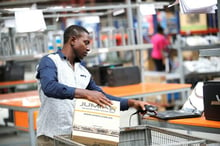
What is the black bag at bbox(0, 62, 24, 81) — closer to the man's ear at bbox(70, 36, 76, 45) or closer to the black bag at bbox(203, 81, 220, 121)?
the man's ear at bbox(70, 36, 76, 45)

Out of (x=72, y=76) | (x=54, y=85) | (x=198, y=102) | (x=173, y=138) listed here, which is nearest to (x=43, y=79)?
(x=54, y=85)

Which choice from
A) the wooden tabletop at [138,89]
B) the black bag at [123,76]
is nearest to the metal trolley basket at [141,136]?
the wooden tabletop at [138,89]

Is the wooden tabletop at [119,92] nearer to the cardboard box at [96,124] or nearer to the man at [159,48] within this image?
the cardboard box at [96,124]

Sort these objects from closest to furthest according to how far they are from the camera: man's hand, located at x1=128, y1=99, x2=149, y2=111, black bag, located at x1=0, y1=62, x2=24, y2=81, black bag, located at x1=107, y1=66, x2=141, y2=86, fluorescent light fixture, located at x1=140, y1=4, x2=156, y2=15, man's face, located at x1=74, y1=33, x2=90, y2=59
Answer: man's hand, located at x1=128, y1=99, x2=149, y2=111
man's face, located at x1=74, y1=33, x2=90, y2=59
fluorescent light fixture, located at x1=140, y1=4, x2=156, y2=15
black bag, located at x1=107, y1=66, x2=141, y2=86
black bag, located at x1=0, y1=62, x2=24, y2=81

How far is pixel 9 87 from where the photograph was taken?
351 inches

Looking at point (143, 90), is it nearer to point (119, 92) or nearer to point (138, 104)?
point (119, 92)

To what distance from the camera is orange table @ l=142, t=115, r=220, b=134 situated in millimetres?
3827

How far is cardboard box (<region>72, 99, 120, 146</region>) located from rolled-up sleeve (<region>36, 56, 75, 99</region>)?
0.15 meters

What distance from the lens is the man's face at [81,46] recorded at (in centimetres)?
375

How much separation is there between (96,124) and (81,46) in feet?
2.91

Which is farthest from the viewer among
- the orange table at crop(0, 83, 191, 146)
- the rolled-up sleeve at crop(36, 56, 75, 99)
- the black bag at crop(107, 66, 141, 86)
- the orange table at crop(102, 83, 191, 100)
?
the black bag at crop(107, 66, 141, 86)

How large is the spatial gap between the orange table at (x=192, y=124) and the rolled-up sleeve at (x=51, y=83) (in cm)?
122

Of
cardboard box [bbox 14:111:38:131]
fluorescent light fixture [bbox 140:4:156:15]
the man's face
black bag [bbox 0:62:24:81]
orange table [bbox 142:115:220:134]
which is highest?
fluorescent light fixture [bbox 140:4:156:15]

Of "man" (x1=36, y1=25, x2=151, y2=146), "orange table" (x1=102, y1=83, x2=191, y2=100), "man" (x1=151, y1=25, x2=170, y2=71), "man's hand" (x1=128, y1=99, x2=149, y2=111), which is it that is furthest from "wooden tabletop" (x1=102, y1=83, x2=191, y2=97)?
"man" (x1=151, y1=25, x2=170, y2=71)
